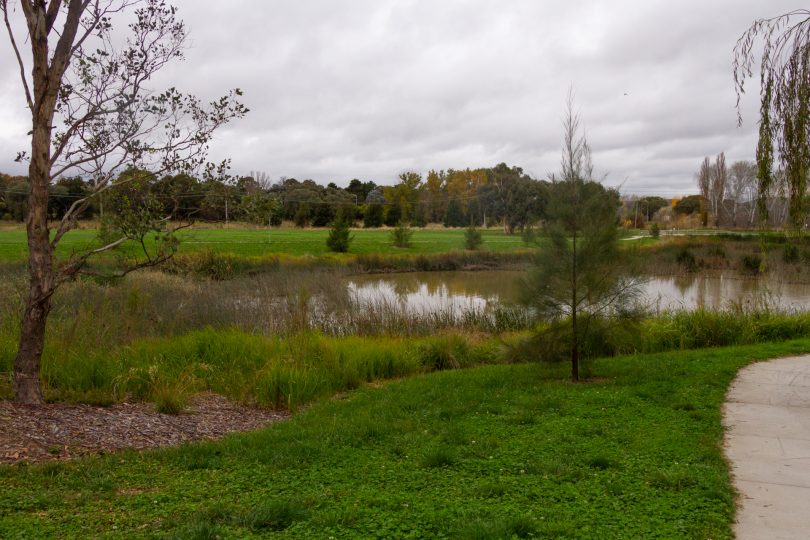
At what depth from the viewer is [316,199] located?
7150 cm

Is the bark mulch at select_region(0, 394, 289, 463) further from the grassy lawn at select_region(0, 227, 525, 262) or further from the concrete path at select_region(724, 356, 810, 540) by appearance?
the grassy lawn at select_region(0, 227, 525, 262)

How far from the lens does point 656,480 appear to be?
4.70 m

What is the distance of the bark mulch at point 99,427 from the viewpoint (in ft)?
17.7

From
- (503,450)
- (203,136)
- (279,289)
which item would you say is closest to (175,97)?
(203,136)

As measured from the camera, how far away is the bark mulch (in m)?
5.40

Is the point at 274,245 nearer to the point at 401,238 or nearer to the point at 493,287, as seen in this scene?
the point at 401,238

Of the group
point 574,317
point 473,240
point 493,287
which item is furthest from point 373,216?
point 574,317

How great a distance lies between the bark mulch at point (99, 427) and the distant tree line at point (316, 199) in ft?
7.24

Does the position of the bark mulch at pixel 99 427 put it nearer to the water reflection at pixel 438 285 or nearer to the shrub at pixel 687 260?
the water reflection at pixel 438 285

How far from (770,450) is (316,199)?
6780cm

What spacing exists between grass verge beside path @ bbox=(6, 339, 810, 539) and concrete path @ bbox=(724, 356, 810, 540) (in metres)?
0.16

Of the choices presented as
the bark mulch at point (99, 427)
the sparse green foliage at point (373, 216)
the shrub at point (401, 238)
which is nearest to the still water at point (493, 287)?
the shrub at point (401, 238)

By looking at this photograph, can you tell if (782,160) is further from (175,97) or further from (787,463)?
(175,97)

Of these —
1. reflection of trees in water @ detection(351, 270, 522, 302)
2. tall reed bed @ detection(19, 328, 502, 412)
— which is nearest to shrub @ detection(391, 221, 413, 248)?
reflection of trees in water @ detection(351, 270, 522, 302)
